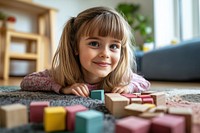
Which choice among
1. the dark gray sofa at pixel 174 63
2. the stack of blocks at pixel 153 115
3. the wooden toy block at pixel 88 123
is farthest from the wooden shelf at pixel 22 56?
the wooden toy block at pixel 88 123

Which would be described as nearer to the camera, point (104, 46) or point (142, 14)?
point (104, 46)

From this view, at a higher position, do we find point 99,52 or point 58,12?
point 58,12

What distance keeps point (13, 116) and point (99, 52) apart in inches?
15.2

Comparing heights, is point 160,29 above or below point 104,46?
above

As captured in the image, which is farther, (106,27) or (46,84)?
(46,84)

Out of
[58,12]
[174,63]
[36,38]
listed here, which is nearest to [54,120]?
[174,63]

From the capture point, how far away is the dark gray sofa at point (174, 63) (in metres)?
1.56

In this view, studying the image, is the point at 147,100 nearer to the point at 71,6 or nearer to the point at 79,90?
the point at 79,90

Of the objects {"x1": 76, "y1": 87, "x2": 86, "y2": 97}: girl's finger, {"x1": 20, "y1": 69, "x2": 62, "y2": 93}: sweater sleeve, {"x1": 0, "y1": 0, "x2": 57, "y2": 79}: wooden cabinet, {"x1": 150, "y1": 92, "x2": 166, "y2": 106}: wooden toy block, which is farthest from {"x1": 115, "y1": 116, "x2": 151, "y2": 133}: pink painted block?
{"x1": 0, "y1": 0, "x2": 57, "y2": 79}: wooden cabinet

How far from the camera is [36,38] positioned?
2248 mm

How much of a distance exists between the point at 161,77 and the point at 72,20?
126cm

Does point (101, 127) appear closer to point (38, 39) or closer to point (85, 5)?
point (38, 39)

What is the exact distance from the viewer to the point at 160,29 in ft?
8.53

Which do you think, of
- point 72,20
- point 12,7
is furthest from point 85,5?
point 72,20
